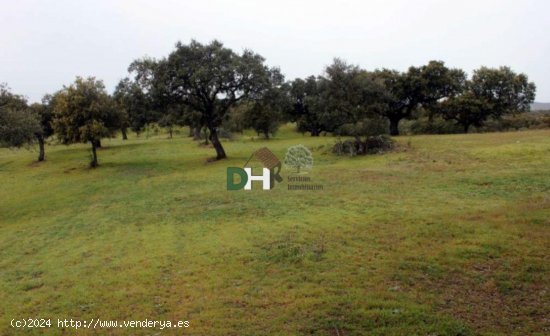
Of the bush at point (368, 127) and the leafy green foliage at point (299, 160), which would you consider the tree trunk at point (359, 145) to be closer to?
the bush at point (368, 127)

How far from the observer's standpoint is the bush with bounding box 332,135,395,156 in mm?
27266

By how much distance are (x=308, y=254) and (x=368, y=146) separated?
60.2ft

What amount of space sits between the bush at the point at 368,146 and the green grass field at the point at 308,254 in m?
5.36

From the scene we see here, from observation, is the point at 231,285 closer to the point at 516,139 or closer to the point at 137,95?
→ the point at 137,95

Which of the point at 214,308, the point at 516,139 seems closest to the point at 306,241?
the point at 214,308

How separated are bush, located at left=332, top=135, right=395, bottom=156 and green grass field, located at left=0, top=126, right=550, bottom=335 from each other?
536cm

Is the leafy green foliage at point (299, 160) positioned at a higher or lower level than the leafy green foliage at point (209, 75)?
lower

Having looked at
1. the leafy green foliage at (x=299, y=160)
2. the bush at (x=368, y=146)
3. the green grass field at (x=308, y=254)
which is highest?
the bush at (x=368, y=146)

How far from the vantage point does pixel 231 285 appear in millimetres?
9195

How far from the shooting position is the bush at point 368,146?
2727cm

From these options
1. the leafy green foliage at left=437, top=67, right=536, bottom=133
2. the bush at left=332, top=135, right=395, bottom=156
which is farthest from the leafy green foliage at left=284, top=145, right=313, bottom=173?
the leafy green foliage at left=437, top=67, right=536, bottom=133

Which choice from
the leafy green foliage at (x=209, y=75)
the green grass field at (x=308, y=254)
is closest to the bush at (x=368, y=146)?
the green grass field at (x=308, y=254)

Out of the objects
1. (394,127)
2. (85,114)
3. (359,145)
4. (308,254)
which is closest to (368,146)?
(359,145)

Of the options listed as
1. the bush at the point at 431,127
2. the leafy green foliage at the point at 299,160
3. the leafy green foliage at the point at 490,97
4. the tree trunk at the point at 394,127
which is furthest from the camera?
the bush at the point at 431,127
